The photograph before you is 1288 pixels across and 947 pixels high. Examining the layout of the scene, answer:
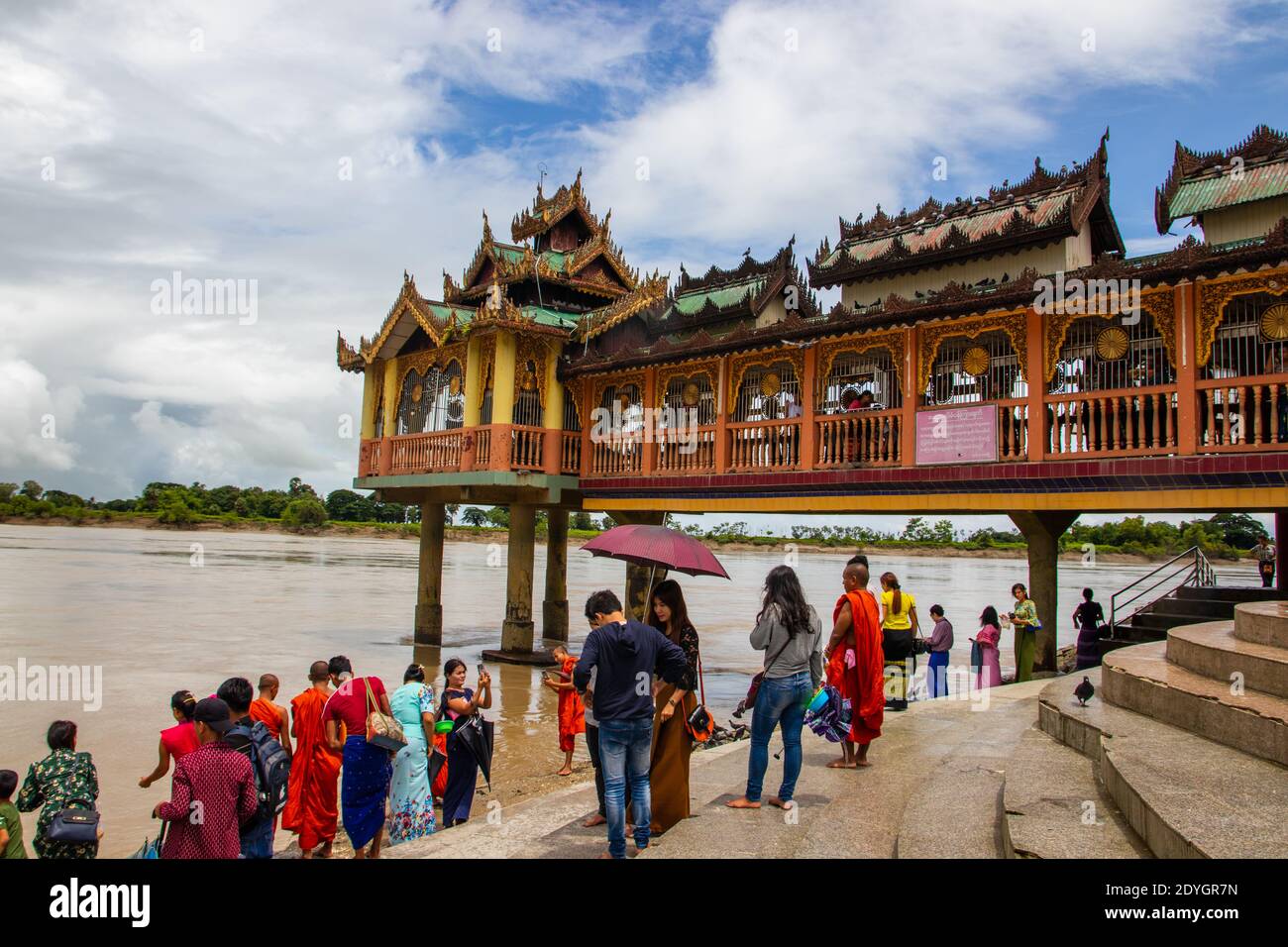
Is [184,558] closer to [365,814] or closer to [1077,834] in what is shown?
[365,814]

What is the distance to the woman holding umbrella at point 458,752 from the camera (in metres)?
7.14

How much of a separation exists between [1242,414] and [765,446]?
6.38 metres

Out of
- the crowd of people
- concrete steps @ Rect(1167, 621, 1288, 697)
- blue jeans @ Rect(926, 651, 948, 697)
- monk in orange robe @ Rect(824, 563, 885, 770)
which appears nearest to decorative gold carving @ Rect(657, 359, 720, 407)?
blue jeans @ Rect(926, 651, 948, 697)

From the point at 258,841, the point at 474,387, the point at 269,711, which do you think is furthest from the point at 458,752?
the point at 474,387

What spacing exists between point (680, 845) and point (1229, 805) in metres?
2.68

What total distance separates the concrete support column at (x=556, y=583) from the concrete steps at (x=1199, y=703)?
15556 mm

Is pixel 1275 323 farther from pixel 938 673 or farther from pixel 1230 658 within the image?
pixel 938 673

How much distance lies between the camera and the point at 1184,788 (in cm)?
442

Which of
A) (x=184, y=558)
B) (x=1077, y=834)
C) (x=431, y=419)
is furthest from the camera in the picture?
(x=184, y=558)

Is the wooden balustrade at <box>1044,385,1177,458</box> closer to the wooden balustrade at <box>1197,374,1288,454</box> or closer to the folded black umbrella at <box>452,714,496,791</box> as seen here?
the wooden balustrade at <box>1197,374,1288,454</box>

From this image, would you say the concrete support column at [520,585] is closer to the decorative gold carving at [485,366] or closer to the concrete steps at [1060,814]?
the decorative gold carving at [485,366]

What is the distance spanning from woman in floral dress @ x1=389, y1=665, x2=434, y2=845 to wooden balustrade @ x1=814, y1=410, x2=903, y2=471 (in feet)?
26.2

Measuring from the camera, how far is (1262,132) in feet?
38.7

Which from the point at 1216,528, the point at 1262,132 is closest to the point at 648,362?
the point at 1262,132
